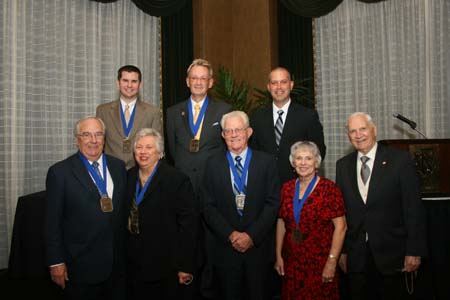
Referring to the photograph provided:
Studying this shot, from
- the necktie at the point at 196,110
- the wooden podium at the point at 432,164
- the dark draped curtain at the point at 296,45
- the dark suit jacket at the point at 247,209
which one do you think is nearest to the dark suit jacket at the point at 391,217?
the dark suit jacket at the point at 247,209

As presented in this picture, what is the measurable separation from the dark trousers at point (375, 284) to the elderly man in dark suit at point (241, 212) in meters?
0.59

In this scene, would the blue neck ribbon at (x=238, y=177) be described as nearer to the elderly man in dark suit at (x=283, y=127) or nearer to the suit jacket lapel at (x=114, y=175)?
the elderly man in dark suit at (x=283, y=127)

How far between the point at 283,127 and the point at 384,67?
2.60m

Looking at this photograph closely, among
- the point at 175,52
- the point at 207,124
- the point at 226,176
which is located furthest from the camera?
the point at 175,52

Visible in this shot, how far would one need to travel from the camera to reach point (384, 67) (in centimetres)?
553

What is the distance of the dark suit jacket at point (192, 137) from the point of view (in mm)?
3443

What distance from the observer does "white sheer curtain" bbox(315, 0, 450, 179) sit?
5133mm

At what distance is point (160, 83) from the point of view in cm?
613

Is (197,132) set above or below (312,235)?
above

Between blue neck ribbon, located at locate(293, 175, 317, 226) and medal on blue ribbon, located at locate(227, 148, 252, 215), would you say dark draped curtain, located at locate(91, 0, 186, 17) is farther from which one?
blue neck ribbon, located at locate(293, 175, 317, 226)

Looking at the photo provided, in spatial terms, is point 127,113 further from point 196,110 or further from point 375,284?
point 375,284

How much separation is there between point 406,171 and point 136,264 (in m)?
1.78

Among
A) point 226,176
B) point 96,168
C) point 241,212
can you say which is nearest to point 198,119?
point 226,176

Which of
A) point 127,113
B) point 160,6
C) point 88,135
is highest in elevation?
point 160,6
